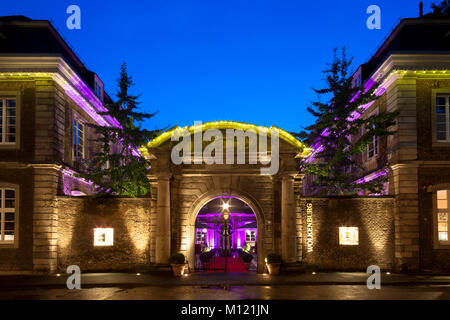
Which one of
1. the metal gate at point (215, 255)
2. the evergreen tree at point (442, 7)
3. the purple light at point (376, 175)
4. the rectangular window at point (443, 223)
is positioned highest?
the evergreen tree at point (442, 7)

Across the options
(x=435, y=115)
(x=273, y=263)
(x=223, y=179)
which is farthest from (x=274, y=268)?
(x=435, y=115)

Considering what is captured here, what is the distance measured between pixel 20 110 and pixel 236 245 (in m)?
16.6

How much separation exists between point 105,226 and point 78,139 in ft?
19.9

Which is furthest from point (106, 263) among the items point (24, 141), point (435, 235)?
point (435, 235)

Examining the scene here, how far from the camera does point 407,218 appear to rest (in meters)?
18.9

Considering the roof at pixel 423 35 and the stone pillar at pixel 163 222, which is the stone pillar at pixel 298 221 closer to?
the stone pillar at pixel 163 222

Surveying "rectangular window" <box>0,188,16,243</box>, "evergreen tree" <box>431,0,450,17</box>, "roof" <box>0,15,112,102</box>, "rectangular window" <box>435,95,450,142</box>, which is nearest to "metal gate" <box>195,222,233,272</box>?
"rectangular window" <box>0,188,16,243</box>

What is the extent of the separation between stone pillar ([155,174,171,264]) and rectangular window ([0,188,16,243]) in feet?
20.1

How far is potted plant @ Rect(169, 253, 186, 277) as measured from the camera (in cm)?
1775

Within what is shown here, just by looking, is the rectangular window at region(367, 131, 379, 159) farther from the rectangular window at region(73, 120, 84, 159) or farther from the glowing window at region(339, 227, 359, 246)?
the rectangular window at region(73, 120, 84, 159)

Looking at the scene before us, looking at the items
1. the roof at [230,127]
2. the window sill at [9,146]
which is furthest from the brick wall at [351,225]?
the window sill at [9,146]

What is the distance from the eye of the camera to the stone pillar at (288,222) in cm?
1822

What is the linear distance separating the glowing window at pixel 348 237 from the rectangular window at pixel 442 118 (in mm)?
5612

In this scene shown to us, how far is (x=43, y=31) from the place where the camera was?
20172mm
